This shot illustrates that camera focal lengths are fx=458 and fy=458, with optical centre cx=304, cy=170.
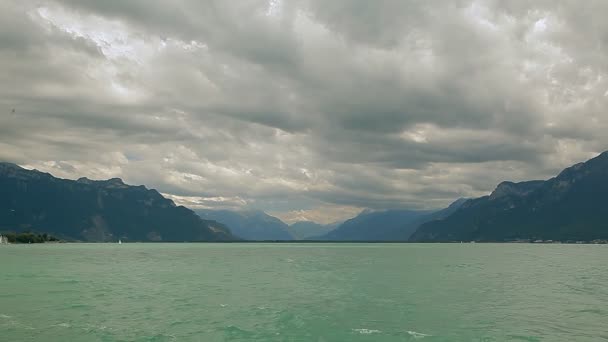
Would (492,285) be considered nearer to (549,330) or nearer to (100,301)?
(549,330)

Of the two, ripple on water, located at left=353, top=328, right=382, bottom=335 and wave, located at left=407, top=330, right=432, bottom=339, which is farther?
ripple on water, located at left=353, top=328, right=382, bottom=335

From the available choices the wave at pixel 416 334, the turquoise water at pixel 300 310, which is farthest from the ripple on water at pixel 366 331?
the wave at pixel 416 334

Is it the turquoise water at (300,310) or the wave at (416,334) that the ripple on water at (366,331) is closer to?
the turquoise water at (300,310)

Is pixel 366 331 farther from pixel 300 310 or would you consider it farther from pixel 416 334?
pixel 300 310

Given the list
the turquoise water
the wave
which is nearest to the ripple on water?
the turquoise water

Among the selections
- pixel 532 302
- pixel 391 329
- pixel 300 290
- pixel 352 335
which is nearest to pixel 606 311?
pixel 532 302

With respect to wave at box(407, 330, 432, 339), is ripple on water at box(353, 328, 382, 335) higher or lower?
lower

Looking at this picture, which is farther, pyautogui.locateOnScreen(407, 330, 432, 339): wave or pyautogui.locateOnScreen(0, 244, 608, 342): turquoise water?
pyautogui.locateOnScreen(0, 244, 608, 342): turquoise water

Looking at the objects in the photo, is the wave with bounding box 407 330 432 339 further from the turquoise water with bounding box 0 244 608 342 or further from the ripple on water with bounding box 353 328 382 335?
the ripple on water with bounding box 353 328 382 335

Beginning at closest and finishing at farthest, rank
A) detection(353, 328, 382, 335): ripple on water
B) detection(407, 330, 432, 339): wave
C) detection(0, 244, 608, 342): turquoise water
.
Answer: detection(407, 330, 432, 339): wave, detection(0, 244, 608, 342): turquoise water, detection(353, 328, 382, 335): ripple on water

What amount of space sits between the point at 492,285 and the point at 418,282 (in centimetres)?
1352

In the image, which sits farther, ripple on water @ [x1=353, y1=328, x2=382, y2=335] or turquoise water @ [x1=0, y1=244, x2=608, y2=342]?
ripple on water @ [x1=353, y1=328, x2=382, y2=335]

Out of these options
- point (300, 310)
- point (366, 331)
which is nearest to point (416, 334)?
point (366, 331)

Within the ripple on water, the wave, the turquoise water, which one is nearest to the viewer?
the wave
